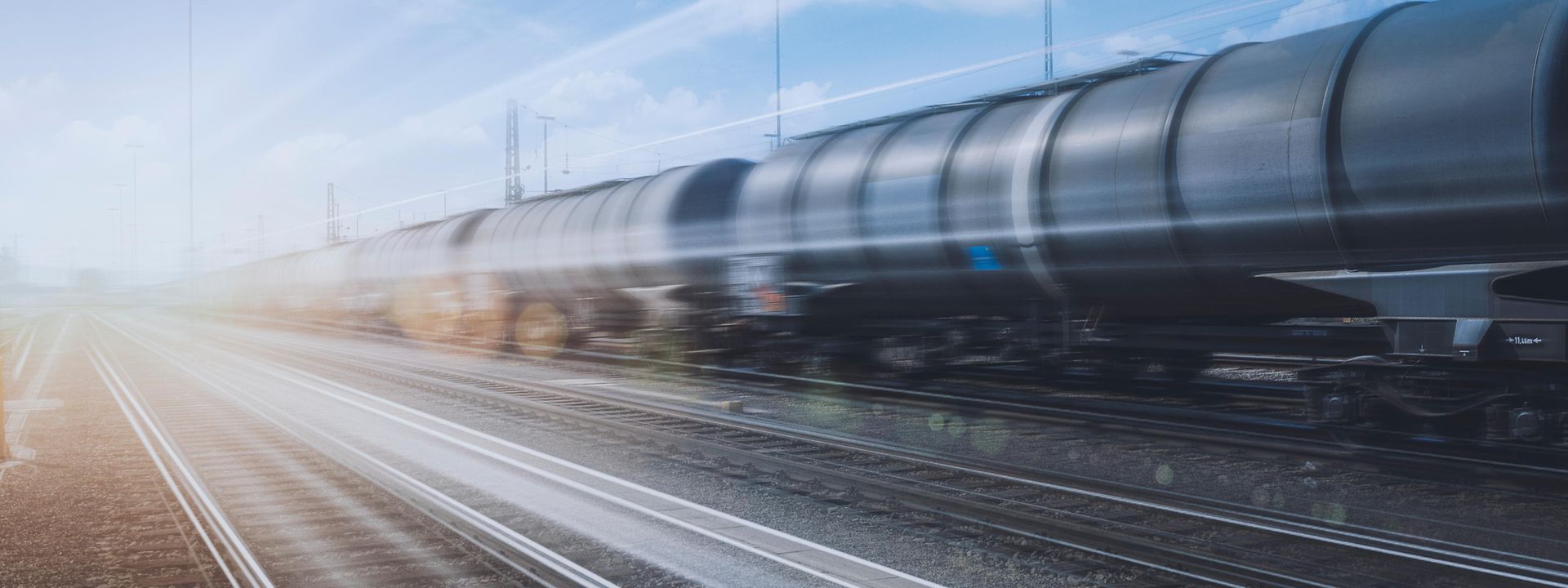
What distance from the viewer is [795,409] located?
1210cm

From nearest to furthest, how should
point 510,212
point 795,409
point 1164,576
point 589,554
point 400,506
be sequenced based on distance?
1. point 1164,576
2. point 589,554
3. point 400,506
4. point 795,409
5. point 510,212

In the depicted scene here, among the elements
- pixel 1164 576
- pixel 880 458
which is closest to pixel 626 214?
pixel 880 458

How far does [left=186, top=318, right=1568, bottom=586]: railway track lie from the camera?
5145 mm

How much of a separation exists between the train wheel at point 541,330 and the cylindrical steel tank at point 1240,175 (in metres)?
12.1

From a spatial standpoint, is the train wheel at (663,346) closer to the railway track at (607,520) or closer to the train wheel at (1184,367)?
the railway track at (607,520)

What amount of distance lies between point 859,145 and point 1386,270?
→ 6657 mm

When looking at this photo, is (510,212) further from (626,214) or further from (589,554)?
(589,554)

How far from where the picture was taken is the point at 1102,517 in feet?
20.6

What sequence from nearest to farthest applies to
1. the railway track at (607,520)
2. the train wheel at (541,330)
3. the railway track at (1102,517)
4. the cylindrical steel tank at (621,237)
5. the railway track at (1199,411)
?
the railway track at (1102,517)
the railway track at (607,520)
the railway track at (1199,411)
the cylindrical steel tank at (621,237)
the train wheel at (541,330)

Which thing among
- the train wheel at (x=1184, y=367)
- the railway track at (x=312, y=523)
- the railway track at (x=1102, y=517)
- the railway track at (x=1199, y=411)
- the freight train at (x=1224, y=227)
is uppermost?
the freight train at (x=1224, y=227)

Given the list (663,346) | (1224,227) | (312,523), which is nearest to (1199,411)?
(1224,227)

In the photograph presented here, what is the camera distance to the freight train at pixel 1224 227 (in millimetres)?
7090

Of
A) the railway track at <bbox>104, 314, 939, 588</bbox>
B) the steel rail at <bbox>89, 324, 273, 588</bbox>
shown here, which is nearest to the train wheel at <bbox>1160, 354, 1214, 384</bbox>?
the railway track at <bbox>104, 314, 939, 588</bbox>

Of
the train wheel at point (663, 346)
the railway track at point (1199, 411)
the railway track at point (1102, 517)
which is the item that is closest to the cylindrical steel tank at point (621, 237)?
the train wheel at point (663, 346)
